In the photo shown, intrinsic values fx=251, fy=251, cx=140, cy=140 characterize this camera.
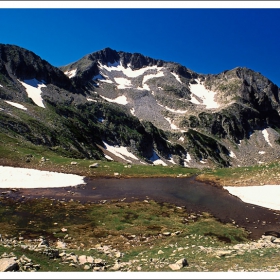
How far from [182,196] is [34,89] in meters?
132

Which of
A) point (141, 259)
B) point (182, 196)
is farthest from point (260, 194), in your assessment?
point (141, 259)

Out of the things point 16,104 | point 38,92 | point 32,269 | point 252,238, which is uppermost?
point 38,92

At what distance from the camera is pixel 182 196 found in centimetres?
3716

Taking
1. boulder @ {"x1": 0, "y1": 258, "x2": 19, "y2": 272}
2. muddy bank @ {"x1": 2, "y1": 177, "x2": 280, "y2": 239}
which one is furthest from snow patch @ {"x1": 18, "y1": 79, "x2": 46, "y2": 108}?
boulder @ {"x1": 0, "y1": 258, "x2": 19, "y2": 272}

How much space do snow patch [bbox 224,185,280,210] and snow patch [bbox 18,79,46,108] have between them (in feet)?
353

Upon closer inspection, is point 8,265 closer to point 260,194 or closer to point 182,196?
point 182,196

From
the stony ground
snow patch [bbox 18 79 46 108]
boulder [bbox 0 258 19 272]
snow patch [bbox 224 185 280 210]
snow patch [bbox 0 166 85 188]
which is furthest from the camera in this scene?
snow patch [bbox 18 79 46 108]

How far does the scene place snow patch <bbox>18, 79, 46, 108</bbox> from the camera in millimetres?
127463

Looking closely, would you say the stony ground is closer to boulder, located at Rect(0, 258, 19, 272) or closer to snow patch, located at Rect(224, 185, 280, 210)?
boulder, located at Rect(0, 258, 19, 272)

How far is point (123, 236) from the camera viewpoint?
20438mm

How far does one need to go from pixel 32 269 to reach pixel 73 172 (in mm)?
38105

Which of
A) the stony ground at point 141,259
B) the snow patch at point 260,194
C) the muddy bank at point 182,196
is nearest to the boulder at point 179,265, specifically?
the stony ground at point 141,259

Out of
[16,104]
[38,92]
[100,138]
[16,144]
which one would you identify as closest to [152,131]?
[100,138]

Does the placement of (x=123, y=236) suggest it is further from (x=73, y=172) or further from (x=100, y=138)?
(x=100, y=138)
